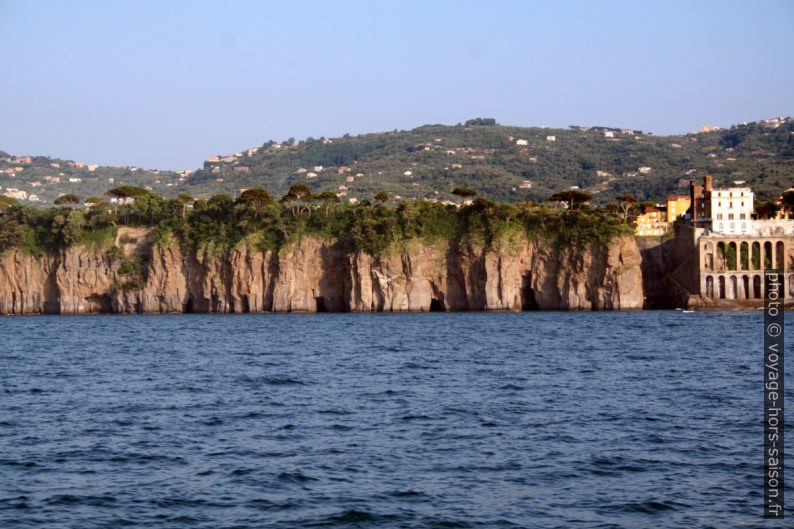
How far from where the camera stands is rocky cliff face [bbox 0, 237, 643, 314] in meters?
96.3

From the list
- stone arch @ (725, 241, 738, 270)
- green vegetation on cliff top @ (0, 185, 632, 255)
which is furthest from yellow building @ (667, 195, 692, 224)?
stone arch @ (725, 241, 738, 270)

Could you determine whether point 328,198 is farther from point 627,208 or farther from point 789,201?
point 789,201

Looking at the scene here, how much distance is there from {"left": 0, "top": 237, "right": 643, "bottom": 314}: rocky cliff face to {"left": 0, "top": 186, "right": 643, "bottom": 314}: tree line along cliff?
0.35 feet

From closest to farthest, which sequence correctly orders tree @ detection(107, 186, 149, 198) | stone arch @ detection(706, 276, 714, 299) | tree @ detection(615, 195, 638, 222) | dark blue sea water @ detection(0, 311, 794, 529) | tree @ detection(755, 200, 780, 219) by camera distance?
dark blue sea water @ detection(0, 311, 794, 529)
stone arch @ detection(706, 276, 714, 299)
tree @ detection(755, 200, 780, 219)
tree @ detection(615, 195, 638, 222)
tree @ detection(107, 186, 149, 198)

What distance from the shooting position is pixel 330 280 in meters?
102

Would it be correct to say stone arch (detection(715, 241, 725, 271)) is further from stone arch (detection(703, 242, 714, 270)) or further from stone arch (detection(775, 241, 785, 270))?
stone arch (detection(775, 241, 785, 270))

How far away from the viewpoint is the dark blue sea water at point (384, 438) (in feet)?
64.9

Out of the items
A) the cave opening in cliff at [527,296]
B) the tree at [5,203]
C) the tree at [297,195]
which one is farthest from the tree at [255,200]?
the tree at [5,203]

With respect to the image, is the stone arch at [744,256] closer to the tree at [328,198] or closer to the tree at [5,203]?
the tree at [328,198]

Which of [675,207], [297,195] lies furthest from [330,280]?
[675,207]

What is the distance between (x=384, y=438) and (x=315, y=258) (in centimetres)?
7591

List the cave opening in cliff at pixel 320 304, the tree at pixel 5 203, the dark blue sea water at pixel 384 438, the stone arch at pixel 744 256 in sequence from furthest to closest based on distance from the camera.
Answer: the tree at pixel 5 203, the cave opening in cliff at pixel 320 304, the stone arch at pixel 744 256, the dark blue sea water at pixel 384 438

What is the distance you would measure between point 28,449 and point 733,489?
1533 cm

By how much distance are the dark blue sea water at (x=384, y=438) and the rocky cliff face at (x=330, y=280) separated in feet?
146
